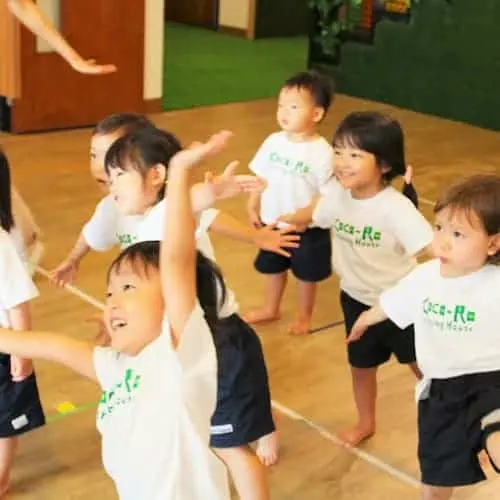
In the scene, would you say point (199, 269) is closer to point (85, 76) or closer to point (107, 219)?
point (107, 219)

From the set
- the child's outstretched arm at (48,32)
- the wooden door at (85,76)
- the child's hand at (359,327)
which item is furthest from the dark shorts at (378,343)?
the wooden door at (85,76)

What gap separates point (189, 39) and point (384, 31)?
2732mm

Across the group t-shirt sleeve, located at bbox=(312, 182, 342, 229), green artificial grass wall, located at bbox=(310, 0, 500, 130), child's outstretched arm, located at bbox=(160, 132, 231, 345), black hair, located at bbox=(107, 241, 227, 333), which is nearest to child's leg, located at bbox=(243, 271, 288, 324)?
t-shirt sleeve, located at bbox=(312, 182, 342, 229)

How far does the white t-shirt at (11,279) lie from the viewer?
6.57 ft

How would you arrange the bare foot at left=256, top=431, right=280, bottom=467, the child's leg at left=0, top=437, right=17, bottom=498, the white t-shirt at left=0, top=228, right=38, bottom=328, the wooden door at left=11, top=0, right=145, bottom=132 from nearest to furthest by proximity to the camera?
the white t-shirt at left=0, top=228, right=38, bottom=328
the child's leg at left=0, top=437, right=17, bottom=498
the bare foot at left=256, top=431, right=280, bottom=467
the wooden door at left=11, top=0, right=145, bottom=132

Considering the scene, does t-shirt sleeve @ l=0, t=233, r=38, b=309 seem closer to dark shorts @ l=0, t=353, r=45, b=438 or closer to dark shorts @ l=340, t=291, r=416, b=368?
dark shorts @ l=0, t=353, r=45, b=438

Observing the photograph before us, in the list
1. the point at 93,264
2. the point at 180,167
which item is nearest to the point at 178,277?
the point at 180,167

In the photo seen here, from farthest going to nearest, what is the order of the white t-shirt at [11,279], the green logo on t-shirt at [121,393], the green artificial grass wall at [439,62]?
the green artificial grass wall at [439,62] → the white t-shirt at [11,279] → the green logo on t-shirt at [121,393]

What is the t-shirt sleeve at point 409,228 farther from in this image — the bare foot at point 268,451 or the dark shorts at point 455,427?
the bare foot at point 268,451

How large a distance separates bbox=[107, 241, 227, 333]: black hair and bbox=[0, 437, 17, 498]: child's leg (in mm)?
764

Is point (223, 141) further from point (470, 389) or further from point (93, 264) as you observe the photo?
point (93, 264)

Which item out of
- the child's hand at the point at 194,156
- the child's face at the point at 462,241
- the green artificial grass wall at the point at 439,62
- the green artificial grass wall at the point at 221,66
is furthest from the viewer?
the green artificial grass wall at the point at 221,66

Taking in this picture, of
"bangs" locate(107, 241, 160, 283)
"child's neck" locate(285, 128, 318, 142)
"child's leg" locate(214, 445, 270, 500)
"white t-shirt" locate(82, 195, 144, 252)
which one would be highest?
"bangs" locate(107, 241, 160, 283)

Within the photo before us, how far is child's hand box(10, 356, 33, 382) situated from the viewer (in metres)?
2.13
